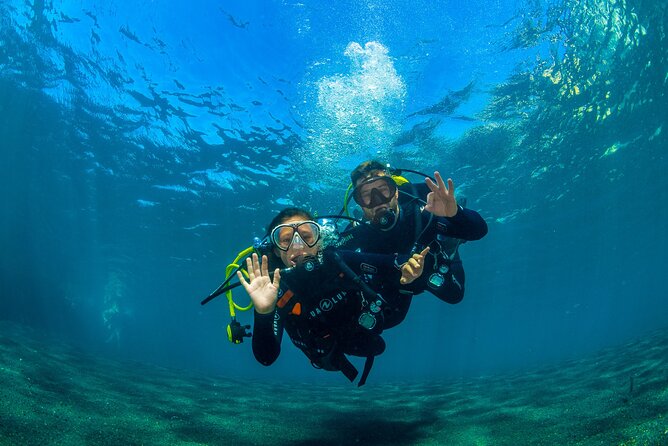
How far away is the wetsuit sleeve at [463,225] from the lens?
4.95 meters

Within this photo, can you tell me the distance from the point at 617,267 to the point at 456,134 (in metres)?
49.0

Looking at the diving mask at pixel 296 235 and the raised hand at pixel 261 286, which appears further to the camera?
the diving mask at pixel 296 235

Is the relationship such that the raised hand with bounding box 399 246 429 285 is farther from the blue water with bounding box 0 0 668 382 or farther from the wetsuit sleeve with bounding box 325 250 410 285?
the blue water with bounding box 0 0 668 382

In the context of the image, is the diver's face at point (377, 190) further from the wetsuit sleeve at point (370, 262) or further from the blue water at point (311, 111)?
the blue water at point (311, 111)

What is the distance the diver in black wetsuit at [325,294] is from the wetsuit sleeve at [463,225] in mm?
909

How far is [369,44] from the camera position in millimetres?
11398

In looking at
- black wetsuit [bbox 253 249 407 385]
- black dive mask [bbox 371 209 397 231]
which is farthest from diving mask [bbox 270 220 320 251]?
black dive mask [bbox 371 209 397 231]

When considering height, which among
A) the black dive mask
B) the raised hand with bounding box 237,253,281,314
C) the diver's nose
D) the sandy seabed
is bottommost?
the sandy seabed

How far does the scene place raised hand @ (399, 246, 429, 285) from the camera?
428cm

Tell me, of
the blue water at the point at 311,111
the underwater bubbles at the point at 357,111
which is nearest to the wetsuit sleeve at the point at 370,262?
the blue water at the point at 311,111

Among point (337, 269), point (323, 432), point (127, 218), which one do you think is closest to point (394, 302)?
point (337, 269)

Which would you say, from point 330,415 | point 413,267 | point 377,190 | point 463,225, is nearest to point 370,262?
point 413,267

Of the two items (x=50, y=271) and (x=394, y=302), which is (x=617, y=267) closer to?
(x=394, y=302)

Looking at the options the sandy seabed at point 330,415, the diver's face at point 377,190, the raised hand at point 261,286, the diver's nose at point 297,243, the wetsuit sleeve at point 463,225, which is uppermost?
the diver's face at point 377,190
